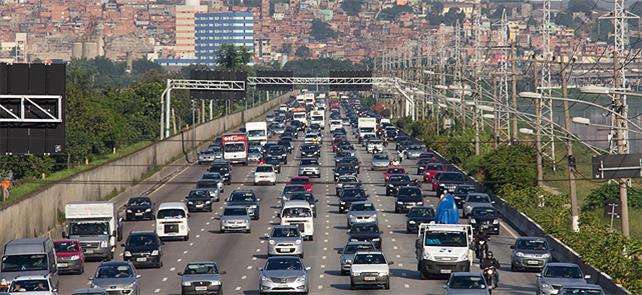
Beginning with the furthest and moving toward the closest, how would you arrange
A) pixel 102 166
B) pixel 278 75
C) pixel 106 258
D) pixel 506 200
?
pixel 278 75
pixel 102 166
pixel 506 200
pixel 106 258

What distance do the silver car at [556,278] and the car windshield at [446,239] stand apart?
578 cm

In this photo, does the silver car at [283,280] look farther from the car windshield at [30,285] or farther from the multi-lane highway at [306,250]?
the car windshield at [30,285]

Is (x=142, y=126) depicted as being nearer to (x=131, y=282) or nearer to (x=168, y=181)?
(x=168, y=181)

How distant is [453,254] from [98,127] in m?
74.7

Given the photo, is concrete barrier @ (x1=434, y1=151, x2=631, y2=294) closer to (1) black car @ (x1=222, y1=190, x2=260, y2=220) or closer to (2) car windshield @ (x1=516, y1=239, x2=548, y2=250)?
(2) car windshield @ (x1=516, y1=239, x2=548, y2=250)

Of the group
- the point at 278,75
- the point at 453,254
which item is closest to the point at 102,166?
the point at 453,254

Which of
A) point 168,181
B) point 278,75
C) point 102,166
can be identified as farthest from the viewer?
point 278,75

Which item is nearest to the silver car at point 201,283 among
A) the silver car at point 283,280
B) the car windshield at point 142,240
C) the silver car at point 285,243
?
the silver car at point 283,280

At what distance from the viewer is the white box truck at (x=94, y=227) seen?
60.1 meters

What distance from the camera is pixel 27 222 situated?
222 ft

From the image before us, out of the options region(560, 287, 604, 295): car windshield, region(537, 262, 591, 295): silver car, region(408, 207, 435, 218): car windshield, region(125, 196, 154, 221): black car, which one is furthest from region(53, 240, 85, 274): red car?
region(125, 196, 154, 221): black car

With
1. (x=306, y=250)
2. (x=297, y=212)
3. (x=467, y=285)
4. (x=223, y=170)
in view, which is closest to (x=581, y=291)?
(x=467, y=285)

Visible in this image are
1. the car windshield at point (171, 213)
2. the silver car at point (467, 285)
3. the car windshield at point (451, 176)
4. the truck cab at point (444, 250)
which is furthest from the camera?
the car windshield at point (451, 176)

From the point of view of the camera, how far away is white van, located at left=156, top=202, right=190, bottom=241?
68.9 metres
